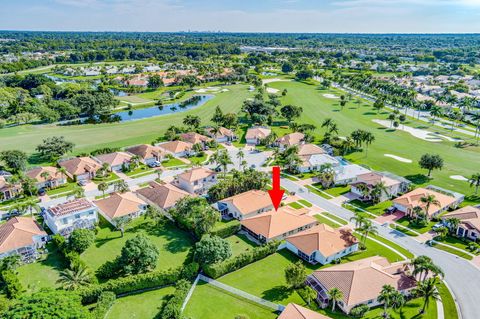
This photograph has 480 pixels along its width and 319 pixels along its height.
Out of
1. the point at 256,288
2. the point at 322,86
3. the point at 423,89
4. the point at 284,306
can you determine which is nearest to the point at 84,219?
the point at 256,288

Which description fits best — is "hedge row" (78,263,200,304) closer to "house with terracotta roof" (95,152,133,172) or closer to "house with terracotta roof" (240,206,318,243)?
"house with terracotta roof" (240,206,318,243)

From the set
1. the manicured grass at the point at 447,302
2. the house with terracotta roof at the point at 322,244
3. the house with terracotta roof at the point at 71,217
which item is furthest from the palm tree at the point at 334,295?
the house with terracotta roof at the point at 71,217

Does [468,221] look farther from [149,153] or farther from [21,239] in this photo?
[21,239]

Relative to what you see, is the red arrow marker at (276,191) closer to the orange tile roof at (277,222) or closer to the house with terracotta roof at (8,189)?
the orange tile roof at (277,222)

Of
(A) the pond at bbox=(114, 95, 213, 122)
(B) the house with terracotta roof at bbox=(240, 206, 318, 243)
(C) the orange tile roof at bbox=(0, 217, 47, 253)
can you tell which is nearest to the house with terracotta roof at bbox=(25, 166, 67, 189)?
(C) the orange tile roof at bbox=(0, 217, 47, 253)

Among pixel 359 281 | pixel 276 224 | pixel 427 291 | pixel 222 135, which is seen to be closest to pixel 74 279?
pixel 276 224
